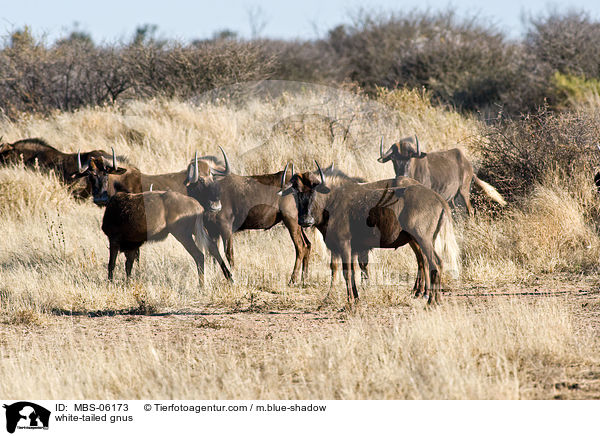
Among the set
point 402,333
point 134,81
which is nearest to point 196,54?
point 134,81

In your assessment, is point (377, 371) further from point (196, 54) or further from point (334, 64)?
point (334, 64)

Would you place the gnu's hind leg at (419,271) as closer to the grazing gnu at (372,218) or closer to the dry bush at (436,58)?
the grazing gnu at (372,218)

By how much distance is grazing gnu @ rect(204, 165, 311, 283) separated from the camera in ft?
31.0

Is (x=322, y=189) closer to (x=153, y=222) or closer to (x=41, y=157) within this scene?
(x=153, y=222)

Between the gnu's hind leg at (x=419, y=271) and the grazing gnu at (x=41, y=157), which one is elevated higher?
the grazing gnu at (x=41, y=157)

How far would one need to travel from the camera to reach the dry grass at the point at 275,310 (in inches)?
211

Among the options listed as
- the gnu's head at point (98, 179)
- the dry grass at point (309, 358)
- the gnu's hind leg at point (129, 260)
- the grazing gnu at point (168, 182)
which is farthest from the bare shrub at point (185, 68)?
the dry grass at point (309, 358)

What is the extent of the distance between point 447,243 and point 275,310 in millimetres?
2029

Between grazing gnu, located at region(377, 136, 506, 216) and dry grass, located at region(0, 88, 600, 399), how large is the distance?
25.0 inches

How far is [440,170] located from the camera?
11.5 metres

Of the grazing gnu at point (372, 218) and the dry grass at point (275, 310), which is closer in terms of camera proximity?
the dry grass at point (275, 310)

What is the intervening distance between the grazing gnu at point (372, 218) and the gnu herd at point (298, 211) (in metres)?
0.01

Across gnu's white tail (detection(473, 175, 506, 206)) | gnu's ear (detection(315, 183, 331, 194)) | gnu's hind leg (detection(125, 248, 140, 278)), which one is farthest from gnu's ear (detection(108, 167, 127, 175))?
gnu's white tail (detection(473, 175, 506, 206))
